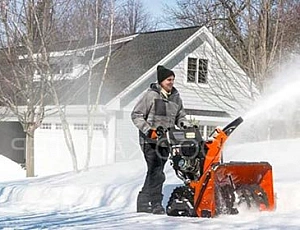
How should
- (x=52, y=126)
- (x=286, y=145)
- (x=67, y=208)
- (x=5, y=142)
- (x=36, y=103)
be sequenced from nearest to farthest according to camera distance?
(x=67, y=208) → (x=286, y=145) → (x=36, y=103) → (x=52, y=126) → (x=5, y=142)

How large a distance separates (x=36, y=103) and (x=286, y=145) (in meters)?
8.28

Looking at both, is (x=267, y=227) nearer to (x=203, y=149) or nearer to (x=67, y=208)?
(x=203, y=149)

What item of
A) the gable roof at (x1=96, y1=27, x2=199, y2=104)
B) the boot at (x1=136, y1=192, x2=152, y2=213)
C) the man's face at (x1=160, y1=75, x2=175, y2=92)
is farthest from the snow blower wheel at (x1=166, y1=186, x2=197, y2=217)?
the gable roof at (x1=96, y1=27, x2=199, y2=104)

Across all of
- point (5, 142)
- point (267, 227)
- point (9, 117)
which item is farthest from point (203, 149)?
point (5, 142)

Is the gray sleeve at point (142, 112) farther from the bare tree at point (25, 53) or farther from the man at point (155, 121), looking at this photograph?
the bare tree at point (25, 53)

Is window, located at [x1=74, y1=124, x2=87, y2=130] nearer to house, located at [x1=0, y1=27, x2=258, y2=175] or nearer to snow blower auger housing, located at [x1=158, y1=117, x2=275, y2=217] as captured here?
house, located at [x1=0, y1=27, x2=258, y2=175]

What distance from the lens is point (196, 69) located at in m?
25.6

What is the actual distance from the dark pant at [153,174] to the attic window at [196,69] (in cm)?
1713

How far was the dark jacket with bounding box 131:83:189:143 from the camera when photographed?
8.30 metres

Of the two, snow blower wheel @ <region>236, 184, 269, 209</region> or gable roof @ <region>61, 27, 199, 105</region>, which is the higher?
gable roof @ <region>61, 27, 199, 105</region>

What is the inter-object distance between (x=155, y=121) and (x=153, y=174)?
2.33 ft

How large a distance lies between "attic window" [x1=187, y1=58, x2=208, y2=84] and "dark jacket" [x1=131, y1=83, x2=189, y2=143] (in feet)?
56.2

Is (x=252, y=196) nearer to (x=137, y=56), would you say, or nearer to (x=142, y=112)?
(x=142, y=112)

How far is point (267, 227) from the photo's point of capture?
6777 mm
